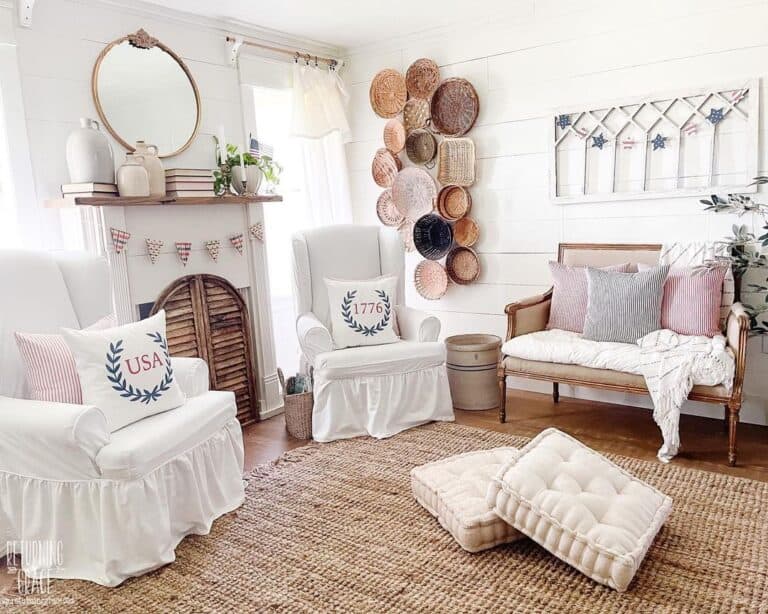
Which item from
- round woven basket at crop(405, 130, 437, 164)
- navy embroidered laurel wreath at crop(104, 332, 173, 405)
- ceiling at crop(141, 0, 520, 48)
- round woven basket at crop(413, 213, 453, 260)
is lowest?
navy embroidered laurel wreath at crop(104, 332, 173, 405)

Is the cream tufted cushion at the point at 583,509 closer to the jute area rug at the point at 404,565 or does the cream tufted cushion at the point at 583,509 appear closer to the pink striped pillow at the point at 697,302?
the jute area rug at the point at 404,565

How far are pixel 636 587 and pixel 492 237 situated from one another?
2.56 m

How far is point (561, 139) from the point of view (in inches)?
152

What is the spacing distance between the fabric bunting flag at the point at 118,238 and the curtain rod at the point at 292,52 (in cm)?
142

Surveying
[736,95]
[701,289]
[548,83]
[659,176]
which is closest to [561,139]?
[548,83]

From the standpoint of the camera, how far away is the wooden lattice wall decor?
3307 mm

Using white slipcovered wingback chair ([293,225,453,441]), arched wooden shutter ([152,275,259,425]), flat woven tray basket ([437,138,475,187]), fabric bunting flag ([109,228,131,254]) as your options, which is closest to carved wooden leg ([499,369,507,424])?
white slipcovered wingback chair ([293,225,453,441])

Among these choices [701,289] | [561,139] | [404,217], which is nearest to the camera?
[701,289]

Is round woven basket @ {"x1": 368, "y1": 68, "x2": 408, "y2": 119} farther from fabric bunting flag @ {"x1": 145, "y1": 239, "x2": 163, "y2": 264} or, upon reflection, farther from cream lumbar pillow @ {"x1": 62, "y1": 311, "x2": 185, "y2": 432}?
cream lumbar pillow @ {"x1": 62, "y1": 311, "x2": 185, "y2": 432}

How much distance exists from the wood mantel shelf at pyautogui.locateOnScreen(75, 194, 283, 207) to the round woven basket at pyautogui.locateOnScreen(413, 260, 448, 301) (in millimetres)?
1158

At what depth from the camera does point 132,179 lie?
A: 10.1 ft

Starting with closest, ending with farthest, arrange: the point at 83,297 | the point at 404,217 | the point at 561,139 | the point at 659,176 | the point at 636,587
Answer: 1. the point at 636,587
2. the point at 83,297
3. the point at 659,176
4. the point at 561,139
5. the point at 404,217

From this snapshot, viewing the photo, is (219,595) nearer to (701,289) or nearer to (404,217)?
(701,289)

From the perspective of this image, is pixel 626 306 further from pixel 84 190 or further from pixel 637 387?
pixel 84 190
